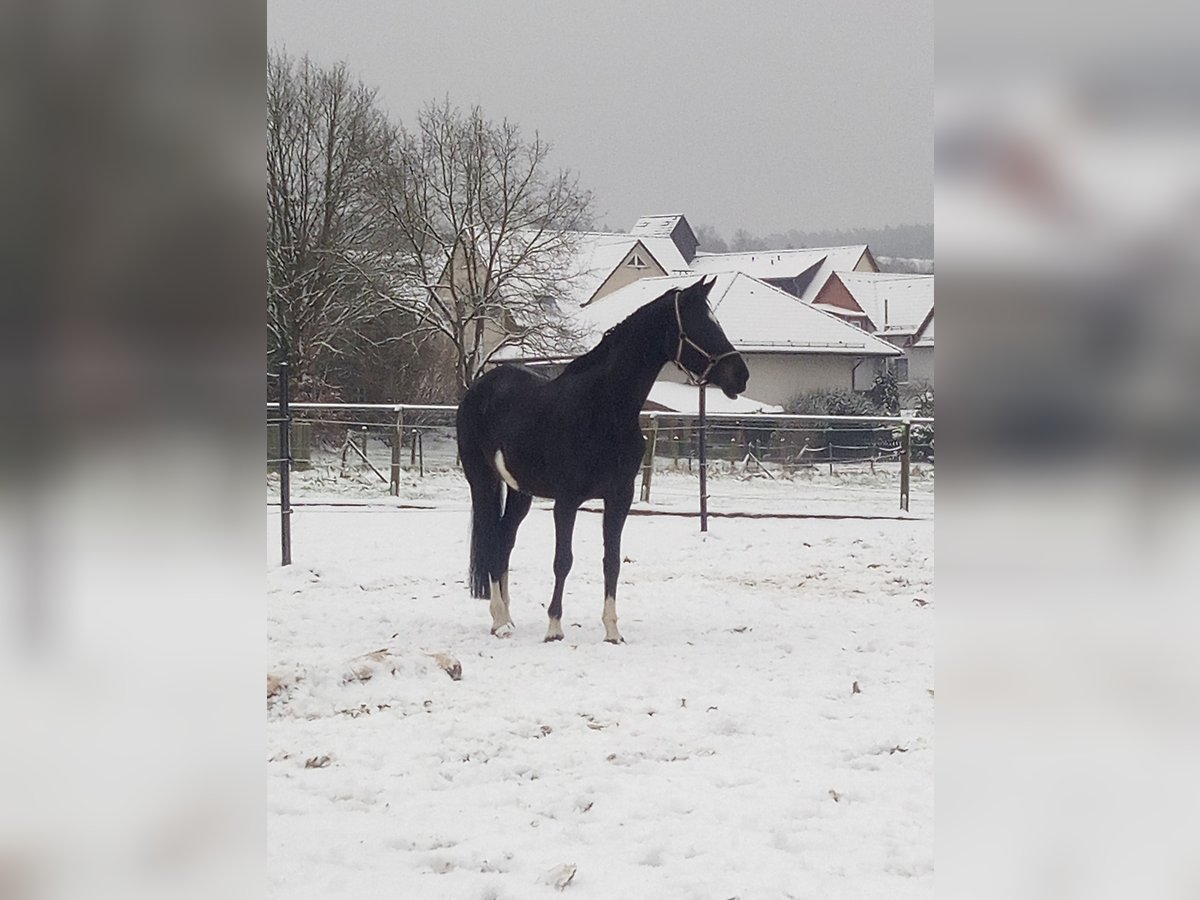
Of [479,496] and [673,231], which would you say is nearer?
[479,496]

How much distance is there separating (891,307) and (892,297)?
1.44 feet

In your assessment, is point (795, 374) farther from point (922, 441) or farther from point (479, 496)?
point (479, 496)

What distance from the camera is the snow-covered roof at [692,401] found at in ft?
46.9

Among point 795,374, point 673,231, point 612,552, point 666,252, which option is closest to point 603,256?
point 666,252

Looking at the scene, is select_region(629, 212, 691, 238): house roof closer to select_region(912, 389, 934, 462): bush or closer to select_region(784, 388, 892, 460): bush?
select_region(784, 388, 892, 460): bush

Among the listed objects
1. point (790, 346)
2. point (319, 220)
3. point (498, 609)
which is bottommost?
point (498, 609)

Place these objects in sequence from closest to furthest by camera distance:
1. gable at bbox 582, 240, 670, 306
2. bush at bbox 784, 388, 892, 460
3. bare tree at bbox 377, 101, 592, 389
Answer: bush at bbox 784, 388, 892, 460 → bare tree at bbox 377, 101, 592, 389 → gable at bbox 582, 240, 670, 306

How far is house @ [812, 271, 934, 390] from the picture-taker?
1644 cm

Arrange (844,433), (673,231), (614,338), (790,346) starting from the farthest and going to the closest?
1. (673,231)
2. (790,346)
3. (844,433)
4. (614,338)

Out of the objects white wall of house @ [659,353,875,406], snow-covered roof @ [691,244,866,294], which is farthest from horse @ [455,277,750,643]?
snow-covered roof @ [691,244,866,294]

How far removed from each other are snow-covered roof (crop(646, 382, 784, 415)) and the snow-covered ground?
867 centimetres

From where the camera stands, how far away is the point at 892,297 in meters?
19.2

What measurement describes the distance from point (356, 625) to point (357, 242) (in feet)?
34.4
